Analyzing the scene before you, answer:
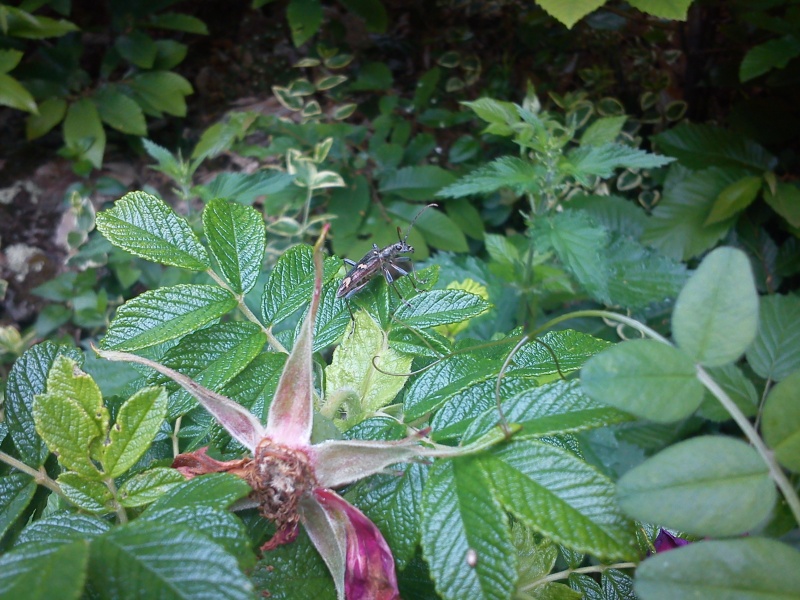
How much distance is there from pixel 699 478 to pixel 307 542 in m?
0.24

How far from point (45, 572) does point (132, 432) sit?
10 cm

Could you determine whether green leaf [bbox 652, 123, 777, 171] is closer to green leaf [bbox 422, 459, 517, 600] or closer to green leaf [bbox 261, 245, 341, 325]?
green leaf [bbox 261, 245, 341, 325]

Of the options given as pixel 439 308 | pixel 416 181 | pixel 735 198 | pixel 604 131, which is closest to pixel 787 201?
pixel 735 198

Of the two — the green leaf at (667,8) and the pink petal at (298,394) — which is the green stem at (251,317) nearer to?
the pink petal at (298,394)

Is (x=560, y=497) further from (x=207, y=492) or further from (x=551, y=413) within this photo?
(x=207, y=492)

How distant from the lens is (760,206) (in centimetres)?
182

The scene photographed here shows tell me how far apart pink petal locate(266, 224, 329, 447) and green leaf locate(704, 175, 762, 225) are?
5.55ft

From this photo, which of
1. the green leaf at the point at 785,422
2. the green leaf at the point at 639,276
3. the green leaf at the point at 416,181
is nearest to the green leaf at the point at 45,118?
the green leaf at the point at 416,181

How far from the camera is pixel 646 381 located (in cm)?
32

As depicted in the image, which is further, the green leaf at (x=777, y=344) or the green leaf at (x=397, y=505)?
the green leaf at (x=777, y=344)

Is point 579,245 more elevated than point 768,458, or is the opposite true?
point 768,458

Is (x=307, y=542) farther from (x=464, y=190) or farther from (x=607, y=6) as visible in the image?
(x=607, y=6)

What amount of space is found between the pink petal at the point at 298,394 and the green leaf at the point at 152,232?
17 cm

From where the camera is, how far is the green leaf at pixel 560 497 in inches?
12.3
